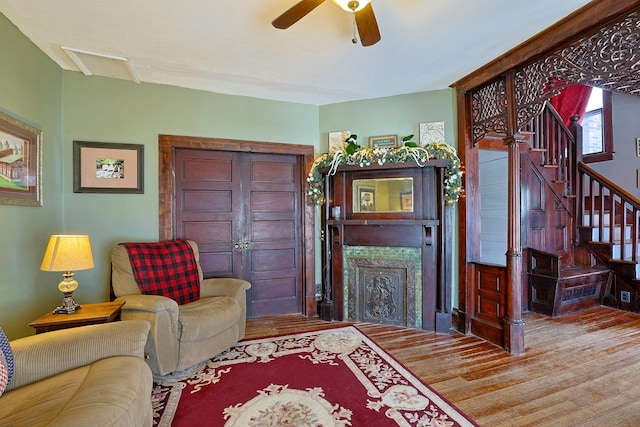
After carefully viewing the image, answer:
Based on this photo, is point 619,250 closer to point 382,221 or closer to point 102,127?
point 382,221

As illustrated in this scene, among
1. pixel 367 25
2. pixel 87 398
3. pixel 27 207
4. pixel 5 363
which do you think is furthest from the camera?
pixel 27 207

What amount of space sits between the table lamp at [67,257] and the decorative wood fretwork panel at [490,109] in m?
3.74

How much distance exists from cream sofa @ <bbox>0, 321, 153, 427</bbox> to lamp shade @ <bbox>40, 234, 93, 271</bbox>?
0.60m

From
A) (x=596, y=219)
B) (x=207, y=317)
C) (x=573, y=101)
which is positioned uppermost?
(x=573, y=101)

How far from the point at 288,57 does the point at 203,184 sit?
170 cm

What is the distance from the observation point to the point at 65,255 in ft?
6.72

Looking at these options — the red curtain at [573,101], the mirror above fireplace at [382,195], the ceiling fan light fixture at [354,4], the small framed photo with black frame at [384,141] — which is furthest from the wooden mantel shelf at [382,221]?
the red curtain at [573,101]

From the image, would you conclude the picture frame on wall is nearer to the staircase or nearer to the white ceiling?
the white ceiling

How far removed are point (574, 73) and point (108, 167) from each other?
4.26 meters

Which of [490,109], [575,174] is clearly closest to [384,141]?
[490,109]

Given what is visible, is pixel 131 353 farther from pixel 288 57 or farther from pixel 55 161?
pixel 288 57

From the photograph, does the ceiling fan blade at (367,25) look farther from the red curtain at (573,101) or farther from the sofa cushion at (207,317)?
the red curtain at (573,101)

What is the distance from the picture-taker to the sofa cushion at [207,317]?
2283 millimetres

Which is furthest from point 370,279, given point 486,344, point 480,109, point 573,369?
point 480,109
